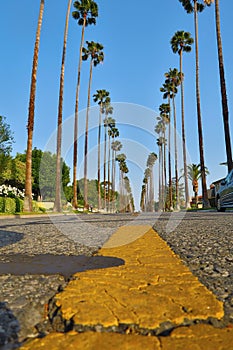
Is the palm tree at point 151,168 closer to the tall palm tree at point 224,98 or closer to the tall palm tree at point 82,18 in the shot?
the tall palm tree at point 82,18

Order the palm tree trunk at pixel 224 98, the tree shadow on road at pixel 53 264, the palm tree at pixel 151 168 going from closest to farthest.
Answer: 1. the tree shadow on road at pixel 53 264
2. the palm tree trunk at pixel 224 98
3. the palm tree at pixel 151 168

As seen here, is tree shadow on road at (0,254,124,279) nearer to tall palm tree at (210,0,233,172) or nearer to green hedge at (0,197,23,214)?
green hedge at (0,197,23,214)

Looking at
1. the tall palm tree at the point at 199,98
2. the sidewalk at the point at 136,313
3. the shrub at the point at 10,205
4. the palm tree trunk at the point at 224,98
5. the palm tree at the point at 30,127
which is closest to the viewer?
the sidewalk at the point at 136,313

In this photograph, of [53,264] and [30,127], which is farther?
[30,127]

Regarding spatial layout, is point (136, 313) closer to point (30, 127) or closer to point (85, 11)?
point (30, 127)

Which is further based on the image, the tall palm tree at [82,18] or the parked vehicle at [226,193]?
the tall palm tree at [82,18]

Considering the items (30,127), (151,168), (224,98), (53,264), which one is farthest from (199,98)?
(151,168)

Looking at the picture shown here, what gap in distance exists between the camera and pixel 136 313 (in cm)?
125

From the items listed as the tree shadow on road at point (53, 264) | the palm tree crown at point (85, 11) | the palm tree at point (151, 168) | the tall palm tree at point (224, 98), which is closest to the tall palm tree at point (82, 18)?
the palm tree crown at point (85, 11)

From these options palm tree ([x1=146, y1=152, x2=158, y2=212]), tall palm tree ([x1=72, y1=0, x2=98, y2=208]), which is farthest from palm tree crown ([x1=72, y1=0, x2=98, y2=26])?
palm tree ([x1=146, y1=152, x2=158, y2=212])

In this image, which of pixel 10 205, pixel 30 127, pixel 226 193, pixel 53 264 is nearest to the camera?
pixel 53 264

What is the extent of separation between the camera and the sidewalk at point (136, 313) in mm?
A: 1000

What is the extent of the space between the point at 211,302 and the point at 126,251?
1.74 metres

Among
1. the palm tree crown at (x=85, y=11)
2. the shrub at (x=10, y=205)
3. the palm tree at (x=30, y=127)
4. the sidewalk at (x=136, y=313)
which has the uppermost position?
the palm tree crown at (x=85, y=11)
